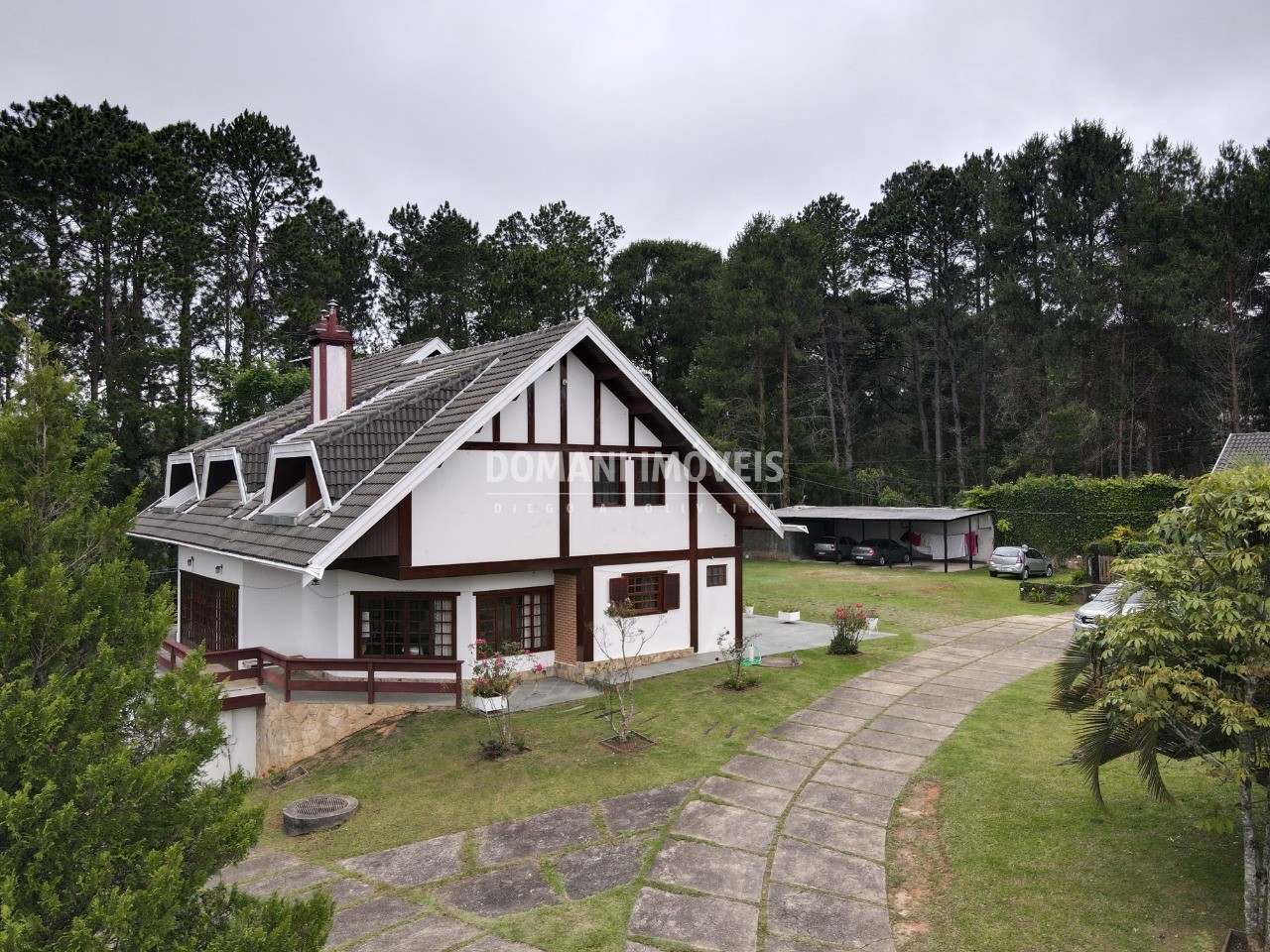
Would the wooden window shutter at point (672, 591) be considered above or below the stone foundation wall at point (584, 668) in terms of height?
above

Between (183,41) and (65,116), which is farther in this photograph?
(65,116)

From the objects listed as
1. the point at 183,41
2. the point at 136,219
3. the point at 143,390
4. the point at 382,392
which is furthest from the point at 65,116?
the point at 382,392

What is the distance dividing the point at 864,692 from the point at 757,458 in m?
34.4

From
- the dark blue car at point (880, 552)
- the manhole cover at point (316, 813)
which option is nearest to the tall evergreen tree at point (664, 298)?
the dark blue car at point (880, 552)

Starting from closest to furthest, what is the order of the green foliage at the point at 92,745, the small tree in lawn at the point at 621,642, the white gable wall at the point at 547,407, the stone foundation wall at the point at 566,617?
the green foliage at the point at 92,745
the small tree in lawn at the point at 621,642
the white gable wall at the point at 547,407
the stone foundation wall at the point at 566,617

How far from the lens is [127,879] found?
462cm

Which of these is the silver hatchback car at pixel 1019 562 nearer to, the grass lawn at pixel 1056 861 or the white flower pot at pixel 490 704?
the grass lawn at pixel 1056 861

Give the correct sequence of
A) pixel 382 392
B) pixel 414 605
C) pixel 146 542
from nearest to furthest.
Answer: pixel 414 605 < pixel 382 392 < pixel 146 542

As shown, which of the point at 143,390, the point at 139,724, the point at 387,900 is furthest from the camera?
the point at 143,390

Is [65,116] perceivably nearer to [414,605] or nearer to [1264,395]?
[414,605]

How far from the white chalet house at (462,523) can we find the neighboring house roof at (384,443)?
0.05m

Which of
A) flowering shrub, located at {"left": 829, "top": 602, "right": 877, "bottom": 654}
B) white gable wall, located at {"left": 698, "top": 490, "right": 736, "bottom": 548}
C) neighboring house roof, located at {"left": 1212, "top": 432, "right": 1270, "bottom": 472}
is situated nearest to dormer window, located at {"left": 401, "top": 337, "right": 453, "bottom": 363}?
white gable wall, located at {"left": 698, "top": 490, "right": 736, "bottom": 548}

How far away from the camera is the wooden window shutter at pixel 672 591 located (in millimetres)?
19281

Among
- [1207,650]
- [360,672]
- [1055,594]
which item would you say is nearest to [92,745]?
[1207,650]
